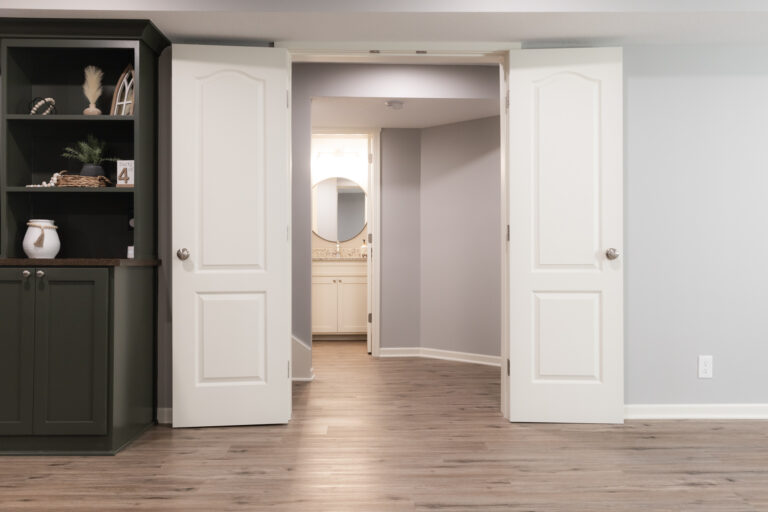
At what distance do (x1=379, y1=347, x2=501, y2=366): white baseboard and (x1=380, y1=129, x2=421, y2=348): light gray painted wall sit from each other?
68mm

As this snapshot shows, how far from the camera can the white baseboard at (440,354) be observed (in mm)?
5168

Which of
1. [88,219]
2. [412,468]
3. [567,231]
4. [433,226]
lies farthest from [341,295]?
[412,468]

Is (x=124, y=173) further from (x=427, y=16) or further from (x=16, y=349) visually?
(x=427, y=16)

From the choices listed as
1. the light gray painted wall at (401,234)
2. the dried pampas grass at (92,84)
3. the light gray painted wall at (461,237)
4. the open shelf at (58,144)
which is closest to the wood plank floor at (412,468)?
the open shelf at (58,144)

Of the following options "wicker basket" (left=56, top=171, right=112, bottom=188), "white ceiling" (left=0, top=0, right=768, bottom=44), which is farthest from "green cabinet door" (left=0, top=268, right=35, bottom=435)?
"white ceiling" (left=0, top=0, right=768, bottom=44)

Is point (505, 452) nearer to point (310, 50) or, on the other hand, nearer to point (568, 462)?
point (568, 462)

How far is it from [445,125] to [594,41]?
233cm

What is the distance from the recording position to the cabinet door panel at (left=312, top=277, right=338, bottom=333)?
640cm

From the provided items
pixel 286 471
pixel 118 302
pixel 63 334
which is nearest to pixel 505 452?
pixel 286 471

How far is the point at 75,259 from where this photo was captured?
107 inches

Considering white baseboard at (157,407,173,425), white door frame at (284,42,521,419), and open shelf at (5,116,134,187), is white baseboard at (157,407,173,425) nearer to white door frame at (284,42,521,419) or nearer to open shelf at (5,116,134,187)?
open shelf at (5,116,134,187)

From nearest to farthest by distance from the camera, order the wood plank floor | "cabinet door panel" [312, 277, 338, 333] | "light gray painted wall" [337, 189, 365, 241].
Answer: the wood plank floor
"cabinet door panel" [312, 277, 338, 333]
"light gray painted wall" [337, 189, 365, 241]

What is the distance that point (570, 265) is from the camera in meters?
3.26

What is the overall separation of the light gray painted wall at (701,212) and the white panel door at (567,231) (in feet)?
0.79
